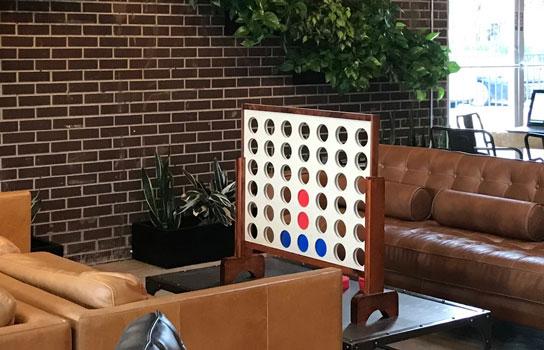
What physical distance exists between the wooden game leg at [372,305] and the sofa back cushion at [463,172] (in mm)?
1587

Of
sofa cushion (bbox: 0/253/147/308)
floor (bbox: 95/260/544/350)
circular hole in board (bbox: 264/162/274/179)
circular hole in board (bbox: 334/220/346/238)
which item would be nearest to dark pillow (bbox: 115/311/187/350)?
sofa cushion (bbox: 0/253/147/308)

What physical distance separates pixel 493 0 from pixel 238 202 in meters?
5.91

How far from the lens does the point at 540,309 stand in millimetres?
4680

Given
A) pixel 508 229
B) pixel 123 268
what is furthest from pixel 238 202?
pixel 123 268

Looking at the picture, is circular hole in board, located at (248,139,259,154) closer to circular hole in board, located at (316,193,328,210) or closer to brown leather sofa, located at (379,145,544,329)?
circular hole in board, located at (316,193,328,210)

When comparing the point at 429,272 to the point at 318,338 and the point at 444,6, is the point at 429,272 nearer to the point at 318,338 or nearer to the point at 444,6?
the point at 318,338

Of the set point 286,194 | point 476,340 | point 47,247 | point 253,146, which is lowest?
point 476,340

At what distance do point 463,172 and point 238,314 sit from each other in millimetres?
2999

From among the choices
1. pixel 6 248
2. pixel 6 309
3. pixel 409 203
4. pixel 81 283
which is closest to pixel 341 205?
pixel 409 203

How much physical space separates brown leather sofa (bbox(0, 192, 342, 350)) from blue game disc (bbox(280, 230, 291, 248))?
3.94 ft

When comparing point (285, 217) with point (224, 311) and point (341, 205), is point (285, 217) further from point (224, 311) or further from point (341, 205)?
point (224, 311)

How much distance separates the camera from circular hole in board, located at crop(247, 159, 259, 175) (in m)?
4.88

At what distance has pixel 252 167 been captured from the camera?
4930mm

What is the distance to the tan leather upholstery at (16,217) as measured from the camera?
475 centimetres
